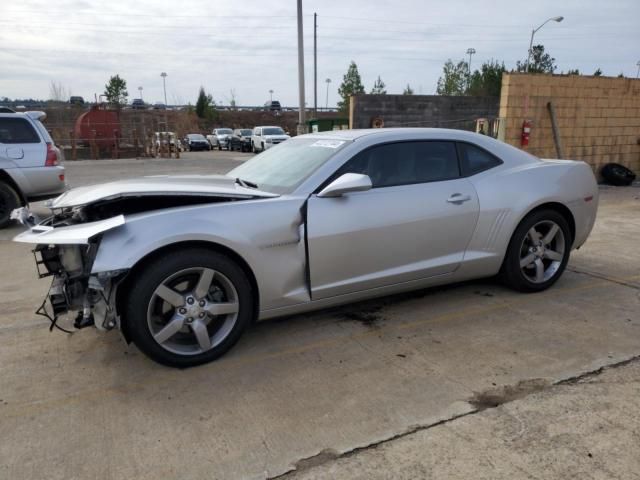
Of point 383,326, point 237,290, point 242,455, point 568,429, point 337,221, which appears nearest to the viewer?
point 242,455

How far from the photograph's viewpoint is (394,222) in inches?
148

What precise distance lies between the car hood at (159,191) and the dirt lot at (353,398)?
1.06 metres

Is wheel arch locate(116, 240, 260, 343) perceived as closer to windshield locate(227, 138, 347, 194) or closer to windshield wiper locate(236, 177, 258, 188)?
windshield locate(227, 138, 347, 194)

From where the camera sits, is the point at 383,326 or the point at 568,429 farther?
the point at 383,326

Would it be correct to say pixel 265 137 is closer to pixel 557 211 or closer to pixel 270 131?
pixel 270 131

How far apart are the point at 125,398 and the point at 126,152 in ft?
87.5

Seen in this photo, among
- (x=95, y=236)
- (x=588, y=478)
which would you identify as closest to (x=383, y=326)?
(x=588, y=478)

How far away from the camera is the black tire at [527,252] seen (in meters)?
4.44

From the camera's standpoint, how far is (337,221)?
11.6 ft

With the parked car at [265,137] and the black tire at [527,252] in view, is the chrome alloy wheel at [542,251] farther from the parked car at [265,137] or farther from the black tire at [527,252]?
the parked car at [265,137]

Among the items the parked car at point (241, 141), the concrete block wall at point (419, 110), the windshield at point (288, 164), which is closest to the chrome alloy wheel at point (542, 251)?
the windshield at point (288, 164)

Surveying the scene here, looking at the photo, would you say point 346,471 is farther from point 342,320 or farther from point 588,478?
point 342,320

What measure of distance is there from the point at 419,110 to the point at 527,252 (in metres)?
11.5

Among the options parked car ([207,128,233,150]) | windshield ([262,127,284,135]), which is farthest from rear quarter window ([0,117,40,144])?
parked car ([207,128,233,150])
